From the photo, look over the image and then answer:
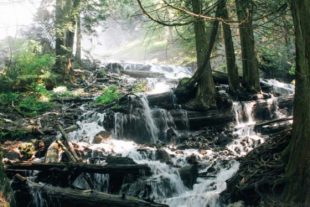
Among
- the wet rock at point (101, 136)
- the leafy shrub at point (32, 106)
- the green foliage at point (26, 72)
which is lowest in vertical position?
the wet rock at point (101, 136)

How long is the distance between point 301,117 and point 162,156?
5.42 metres

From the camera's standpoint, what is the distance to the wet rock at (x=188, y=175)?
10.6m

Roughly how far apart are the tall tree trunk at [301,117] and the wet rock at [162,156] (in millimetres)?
4813

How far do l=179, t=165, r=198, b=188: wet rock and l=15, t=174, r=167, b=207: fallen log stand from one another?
2937 millimetres

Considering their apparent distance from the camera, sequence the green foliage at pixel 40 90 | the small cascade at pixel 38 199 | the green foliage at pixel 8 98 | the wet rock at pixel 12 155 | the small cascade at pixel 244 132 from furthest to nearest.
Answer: the green foliage at pixel 40 90
the green foliage at pixel 8 98
the small cascade at pixel 244 132
the wet rock at pixel 12 155
the small cascade at pixel 38 199

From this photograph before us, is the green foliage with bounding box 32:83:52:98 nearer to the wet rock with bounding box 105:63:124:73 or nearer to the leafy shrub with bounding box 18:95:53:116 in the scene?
the leafy shrub with bounding box 18:95:53:116

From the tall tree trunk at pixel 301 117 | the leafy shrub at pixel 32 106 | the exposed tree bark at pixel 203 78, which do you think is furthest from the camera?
the exposed tree bark at pixel 203 78

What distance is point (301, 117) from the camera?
7344mm

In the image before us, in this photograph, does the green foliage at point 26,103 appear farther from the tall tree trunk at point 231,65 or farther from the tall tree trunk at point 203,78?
the tall tree trunk at point 231,65

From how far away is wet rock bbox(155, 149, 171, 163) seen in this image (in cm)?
1183

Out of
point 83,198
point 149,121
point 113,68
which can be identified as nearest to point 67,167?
point 83,198

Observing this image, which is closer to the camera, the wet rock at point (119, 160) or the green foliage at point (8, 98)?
the wet rock at point (119, 160)

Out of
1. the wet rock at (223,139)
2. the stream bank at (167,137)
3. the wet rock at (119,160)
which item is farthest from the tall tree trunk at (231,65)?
the wet rock at (119,160)

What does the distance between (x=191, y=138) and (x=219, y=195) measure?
17.2 feet
